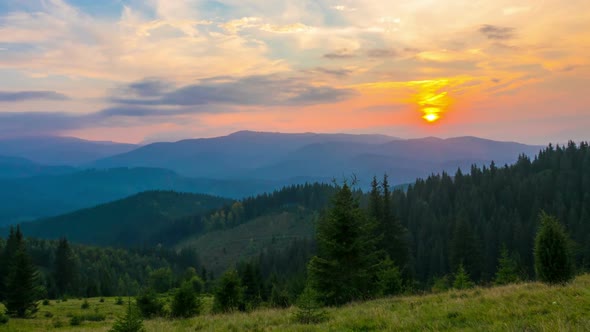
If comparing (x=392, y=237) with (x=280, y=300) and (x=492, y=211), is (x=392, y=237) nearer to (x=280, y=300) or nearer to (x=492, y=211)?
(x=280, y=300)

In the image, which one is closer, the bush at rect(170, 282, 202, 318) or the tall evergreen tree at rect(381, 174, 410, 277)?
the bush at rect(170, 282, 202, 318)

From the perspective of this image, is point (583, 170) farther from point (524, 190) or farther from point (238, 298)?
point (238, 298)

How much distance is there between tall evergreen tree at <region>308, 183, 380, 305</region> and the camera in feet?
81.3

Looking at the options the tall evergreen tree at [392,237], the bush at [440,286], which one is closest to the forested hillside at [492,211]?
the bush at [440,286]

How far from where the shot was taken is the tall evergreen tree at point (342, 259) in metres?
24.8

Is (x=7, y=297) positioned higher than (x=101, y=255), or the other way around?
(x=7, y=297)

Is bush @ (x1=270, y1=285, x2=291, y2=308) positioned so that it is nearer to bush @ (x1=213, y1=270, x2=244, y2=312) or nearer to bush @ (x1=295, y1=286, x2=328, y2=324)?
bush @ (x1=213, y1=270, x2=244, y2=312)

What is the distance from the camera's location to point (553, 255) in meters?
18.9

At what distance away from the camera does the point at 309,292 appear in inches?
727

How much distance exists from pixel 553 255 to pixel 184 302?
777 inches

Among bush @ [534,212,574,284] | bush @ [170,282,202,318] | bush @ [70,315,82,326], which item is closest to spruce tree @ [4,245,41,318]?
bush @ [70,315,82,326]

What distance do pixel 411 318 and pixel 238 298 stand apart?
19.5m

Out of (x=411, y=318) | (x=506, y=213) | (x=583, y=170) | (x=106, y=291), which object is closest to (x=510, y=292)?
(x=411, y=318)

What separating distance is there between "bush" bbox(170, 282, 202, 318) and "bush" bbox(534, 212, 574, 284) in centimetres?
1841
